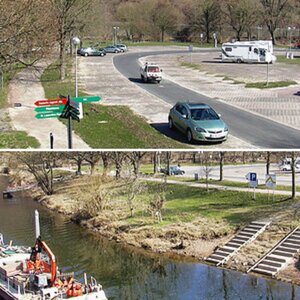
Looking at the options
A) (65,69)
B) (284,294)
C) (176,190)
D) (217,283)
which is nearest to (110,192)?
(176,190)

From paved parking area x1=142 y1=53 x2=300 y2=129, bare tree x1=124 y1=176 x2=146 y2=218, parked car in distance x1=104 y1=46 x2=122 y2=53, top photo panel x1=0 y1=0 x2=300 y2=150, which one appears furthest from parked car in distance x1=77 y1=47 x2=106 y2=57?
bare tree x1=124 y1=176 x2=146 y2=218

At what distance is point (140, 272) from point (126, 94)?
5827 mm

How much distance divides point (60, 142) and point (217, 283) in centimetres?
650

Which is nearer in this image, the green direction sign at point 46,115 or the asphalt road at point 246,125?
the green direction sign at point 46,115

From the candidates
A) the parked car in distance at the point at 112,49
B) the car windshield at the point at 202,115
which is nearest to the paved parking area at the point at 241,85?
the car windshield at the point at 202,115

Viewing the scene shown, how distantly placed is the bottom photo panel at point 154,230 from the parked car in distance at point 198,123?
2.01m

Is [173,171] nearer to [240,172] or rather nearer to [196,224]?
[240,172]

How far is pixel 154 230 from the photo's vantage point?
76.9ft

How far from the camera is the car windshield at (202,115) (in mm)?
14680

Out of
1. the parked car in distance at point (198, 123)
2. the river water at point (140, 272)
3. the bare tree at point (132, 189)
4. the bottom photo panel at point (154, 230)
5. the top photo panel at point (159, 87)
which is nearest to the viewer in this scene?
the parked car in distance at point (198, 123)

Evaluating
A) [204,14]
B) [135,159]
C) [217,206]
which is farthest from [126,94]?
[217,206]

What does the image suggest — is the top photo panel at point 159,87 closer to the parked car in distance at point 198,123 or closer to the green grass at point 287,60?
the parked car in distance at point 198,123

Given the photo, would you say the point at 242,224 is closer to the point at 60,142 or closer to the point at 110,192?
the point at 110,192

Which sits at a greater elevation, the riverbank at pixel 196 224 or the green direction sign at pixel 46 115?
the green direction sign at pixel 46 115
